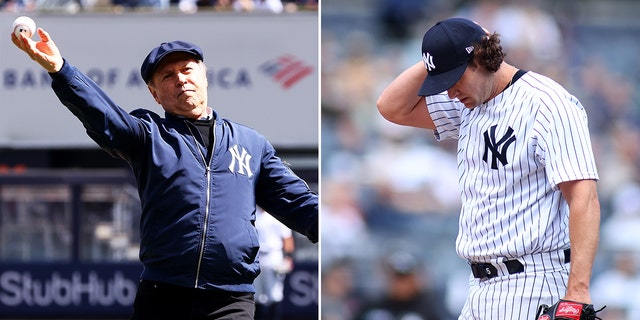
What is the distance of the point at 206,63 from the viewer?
46.3ft

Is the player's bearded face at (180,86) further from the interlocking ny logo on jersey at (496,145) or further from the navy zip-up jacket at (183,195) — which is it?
the interlocking ny logo on jersey at (496,145)

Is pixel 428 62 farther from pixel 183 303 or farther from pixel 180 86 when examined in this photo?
pixel 183 303

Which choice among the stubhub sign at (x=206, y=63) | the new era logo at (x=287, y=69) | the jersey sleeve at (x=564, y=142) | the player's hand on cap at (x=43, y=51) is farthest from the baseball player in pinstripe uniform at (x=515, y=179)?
the new era logo at (x=287, y=69)

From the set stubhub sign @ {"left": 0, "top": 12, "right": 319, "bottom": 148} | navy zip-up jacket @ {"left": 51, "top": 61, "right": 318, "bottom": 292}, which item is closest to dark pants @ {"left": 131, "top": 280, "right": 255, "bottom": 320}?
navy zip-up jacket @ {"left": 51, "top": 61, "right": 318, "bottom": 292}

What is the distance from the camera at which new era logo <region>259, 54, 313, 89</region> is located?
14.2 metres

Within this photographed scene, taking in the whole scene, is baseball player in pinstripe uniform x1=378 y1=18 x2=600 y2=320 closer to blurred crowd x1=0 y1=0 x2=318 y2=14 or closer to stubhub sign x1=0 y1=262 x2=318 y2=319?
stubhub sign x1=0 y1=262 x2=318 y2=319

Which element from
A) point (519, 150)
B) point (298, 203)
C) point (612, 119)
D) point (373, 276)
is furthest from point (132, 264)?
point (519, 150)

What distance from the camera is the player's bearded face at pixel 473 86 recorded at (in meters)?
4.09

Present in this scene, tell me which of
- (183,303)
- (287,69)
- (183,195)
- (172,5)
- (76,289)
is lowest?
(76,289)

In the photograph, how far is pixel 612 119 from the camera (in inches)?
485

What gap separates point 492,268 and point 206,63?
1039 cm

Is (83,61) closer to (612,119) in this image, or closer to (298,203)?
(612,119)

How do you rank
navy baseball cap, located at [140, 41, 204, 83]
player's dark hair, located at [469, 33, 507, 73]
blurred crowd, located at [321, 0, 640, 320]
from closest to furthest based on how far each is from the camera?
player's dark hair, located at [469, 33, 507, 73] → navy baseball cap, located at [140, 41, 204, 83] → blurred crowd, located at [321, 0, 640, 320]

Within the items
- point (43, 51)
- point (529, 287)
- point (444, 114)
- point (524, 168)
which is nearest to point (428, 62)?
point (444, 114)
